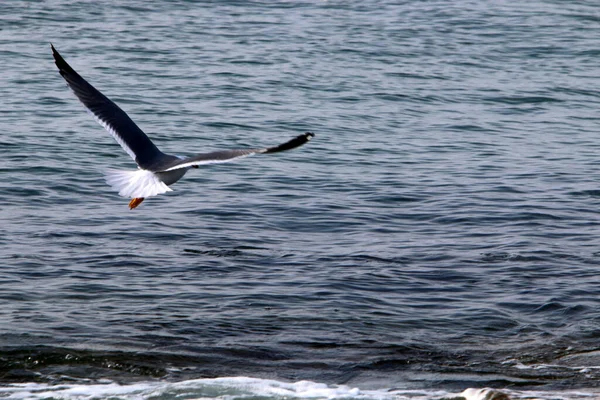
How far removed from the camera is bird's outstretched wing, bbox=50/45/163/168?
9461mm

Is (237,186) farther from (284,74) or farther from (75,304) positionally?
(284,74)

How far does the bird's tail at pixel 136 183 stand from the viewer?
834 cm

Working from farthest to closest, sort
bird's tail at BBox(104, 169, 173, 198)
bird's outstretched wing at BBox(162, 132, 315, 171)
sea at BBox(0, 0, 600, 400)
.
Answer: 1. bird's tail at BBox(104, 169, 173, 198)
2. sea at BBox(0, 0, 600, 400)
3. bird's outstretched wing at BBox(162, 132, 315, 171)

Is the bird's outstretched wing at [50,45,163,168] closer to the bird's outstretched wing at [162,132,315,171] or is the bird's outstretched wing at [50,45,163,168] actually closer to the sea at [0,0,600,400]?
the sea at [0,0,600,400]

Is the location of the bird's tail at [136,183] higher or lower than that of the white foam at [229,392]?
higher

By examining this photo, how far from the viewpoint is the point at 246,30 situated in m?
24.3

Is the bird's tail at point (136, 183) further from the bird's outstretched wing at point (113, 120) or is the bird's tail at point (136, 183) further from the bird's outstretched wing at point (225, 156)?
the bird's outstretched wing at point (113, 120)

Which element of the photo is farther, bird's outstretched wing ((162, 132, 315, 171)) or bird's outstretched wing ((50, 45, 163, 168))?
bird's outstretched wing ((50, 45, 163, 168))

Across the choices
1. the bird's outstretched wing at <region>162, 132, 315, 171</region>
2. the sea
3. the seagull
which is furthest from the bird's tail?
the sea

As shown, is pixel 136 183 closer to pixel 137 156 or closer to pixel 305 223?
pixel 137 156

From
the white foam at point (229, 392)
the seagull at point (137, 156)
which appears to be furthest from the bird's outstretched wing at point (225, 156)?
the white foam at point (229, 392)

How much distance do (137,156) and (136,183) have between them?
0.91m

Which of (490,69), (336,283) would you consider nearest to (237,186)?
(336,283)

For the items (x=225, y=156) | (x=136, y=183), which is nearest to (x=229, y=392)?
(x=225, y=156)
